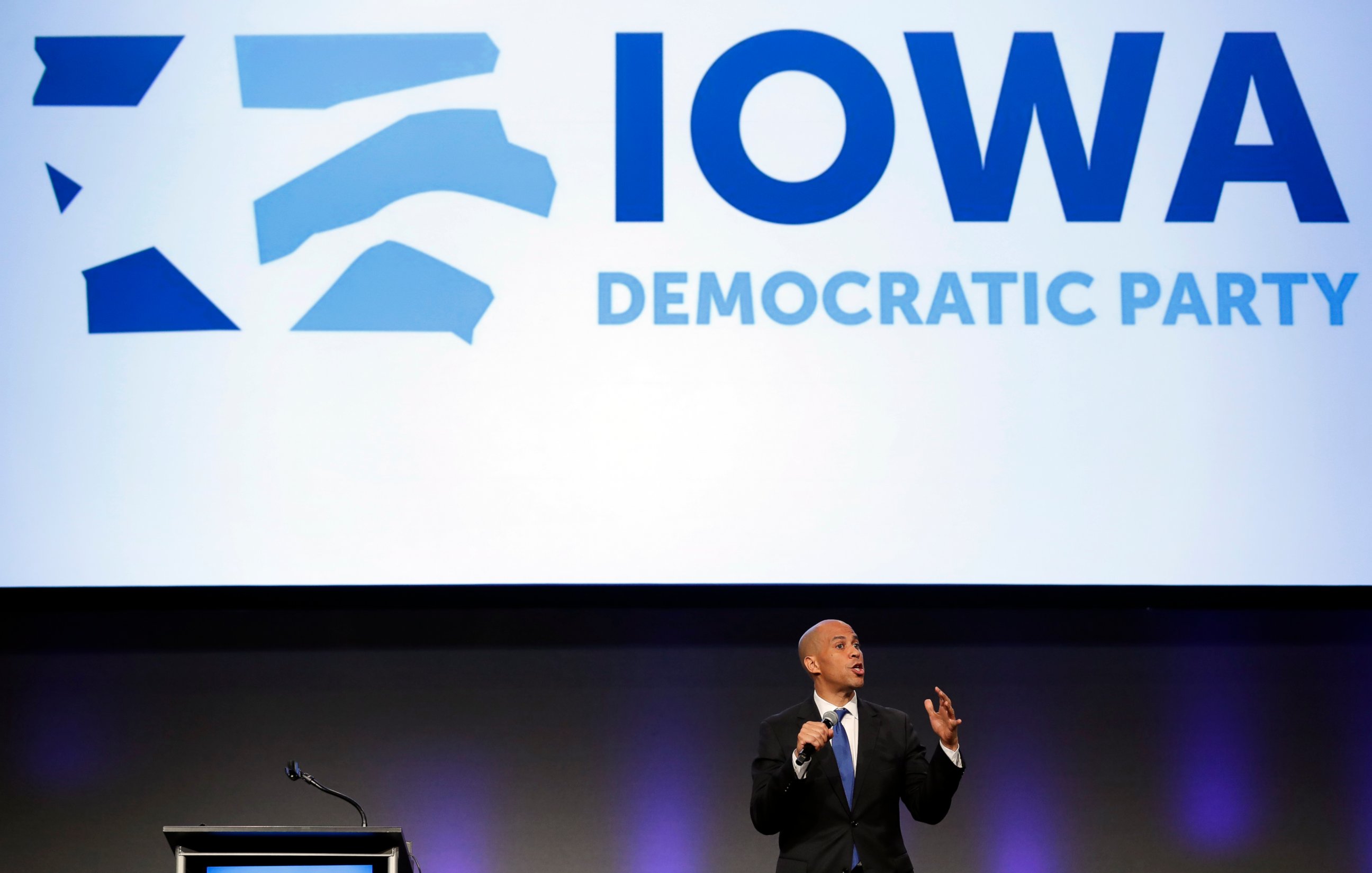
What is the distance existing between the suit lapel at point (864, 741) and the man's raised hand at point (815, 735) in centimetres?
38

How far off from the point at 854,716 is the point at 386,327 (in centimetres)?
187

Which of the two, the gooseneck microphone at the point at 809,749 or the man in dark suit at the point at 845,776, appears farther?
the man in dark suit at the point at 845,776

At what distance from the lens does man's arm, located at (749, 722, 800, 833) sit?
2.86 metres

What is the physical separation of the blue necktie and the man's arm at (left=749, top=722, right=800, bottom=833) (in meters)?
0.12

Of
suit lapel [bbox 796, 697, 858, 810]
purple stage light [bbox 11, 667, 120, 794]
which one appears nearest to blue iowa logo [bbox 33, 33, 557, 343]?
purple stage light [bbox 11, 667, 120, 794]

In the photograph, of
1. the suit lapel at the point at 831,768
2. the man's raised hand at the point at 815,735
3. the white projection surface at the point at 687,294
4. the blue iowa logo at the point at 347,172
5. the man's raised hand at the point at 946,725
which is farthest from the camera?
the blue iowa logo at the point at 347,172

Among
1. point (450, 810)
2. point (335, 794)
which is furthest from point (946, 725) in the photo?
point (450, 810)

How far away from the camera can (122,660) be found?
164 inches

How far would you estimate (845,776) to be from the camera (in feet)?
9.85

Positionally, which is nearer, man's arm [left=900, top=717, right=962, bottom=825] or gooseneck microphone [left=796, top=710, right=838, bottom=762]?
gooseneck microphone [left=796, top=710, right=838, bottom=762]

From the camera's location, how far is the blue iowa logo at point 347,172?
3930 millimetres

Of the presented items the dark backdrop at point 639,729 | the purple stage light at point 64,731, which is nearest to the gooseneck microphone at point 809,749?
the dark backdrop at point 639,729

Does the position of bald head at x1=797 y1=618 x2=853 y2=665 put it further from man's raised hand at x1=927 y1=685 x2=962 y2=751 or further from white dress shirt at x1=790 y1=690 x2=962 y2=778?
man's raised hand at x1=927 y1=685 x2=962 y2=751

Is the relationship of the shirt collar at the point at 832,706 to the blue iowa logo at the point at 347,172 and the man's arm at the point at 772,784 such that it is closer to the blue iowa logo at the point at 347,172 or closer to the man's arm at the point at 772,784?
the man's arm at the point at 772,784
